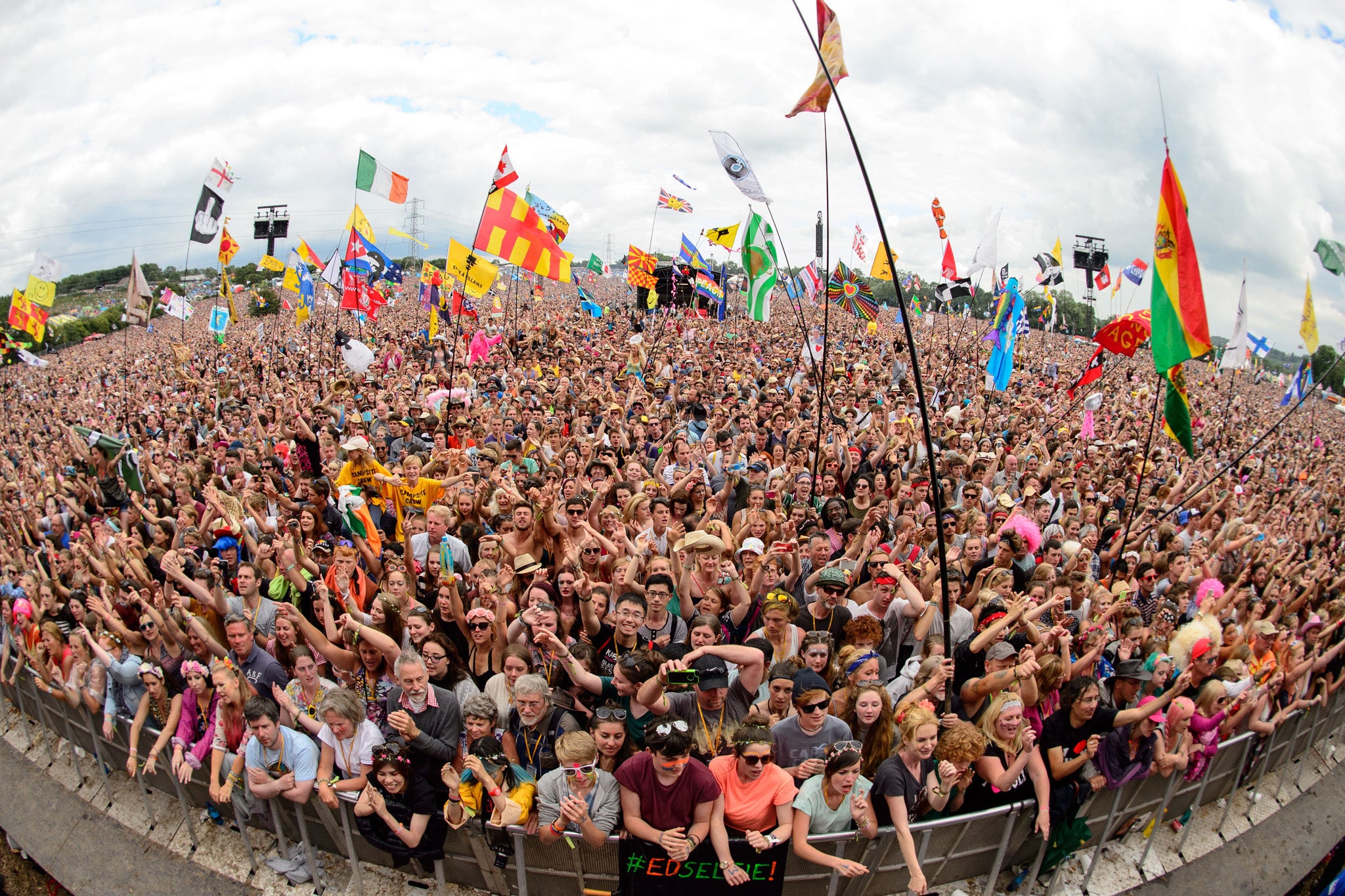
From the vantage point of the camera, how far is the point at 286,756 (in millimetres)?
3852

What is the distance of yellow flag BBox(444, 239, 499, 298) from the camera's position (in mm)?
11391

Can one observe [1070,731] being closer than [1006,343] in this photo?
Yes

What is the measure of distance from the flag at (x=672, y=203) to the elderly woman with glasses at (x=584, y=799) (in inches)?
892

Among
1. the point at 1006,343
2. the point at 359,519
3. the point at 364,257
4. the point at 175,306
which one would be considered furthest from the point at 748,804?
the point at 175,306

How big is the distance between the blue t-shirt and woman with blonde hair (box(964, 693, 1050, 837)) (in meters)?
3.61

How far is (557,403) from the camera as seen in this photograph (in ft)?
42.9

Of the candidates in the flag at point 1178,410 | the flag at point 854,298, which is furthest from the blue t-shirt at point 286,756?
the flag at point 854,298

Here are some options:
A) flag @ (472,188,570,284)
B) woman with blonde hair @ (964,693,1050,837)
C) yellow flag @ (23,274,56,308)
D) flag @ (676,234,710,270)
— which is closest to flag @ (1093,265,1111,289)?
flag @ (676,234,710,270)

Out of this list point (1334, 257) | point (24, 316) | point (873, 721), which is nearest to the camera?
point (873, 721)

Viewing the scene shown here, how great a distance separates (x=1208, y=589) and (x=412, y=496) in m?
7.51

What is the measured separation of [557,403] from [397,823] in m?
9.85

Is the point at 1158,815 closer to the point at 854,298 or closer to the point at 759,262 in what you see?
the point at 759,262

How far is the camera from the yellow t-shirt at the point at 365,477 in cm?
718

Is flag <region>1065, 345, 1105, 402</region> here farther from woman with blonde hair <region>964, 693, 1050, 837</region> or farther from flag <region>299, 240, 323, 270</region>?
flag <region>299, 240, 323, 270</region>
